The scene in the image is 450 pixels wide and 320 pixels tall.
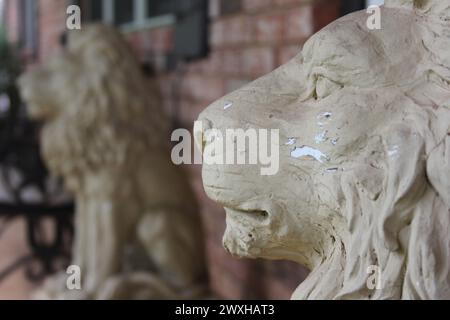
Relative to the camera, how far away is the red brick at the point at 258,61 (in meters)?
1.98

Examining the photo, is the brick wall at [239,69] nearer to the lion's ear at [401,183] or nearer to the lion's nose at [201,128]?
the lion's nose at [201,128]

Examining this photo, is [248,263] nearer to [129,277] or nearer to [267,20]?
[129,277]

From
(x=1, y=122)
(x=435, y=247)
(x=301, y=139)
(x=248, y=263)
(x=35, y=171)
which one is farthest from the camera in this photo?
(x=1, y=122)

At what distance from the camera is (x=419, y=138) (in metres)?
0.70

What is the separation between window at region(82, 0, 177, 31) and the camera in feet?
10.6

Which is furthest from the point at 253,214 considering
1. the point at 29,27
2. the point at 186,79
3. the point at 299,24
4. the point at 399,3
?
the point at 29,27

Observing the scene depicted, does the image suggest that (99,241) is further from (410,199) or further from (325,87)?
(410,199)

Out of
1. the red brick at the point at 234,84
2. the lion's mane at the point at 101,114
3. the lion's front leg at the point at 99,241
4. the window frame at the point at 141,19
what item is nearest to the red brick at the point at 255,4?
the red brick at the point at 234,84

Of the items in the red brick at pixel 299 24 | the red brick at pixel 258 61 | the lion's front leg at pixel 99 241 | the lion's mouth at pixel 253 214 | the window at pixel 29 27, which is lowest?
the lion's front leg at pixel 99 241

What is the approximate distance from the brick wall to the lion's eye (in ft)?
3.03

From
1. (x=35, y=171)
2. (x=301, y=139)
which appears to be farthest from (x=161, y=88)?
(x=301, y=139)

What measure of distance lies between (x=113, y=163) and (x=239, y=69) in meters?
0.54
